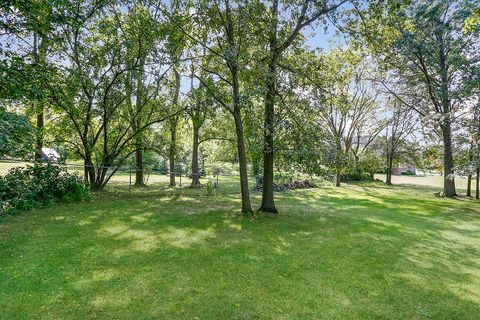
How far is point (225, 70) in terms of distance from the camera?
9.92m

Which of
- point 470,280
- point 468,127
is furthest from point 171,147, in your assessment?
point 468,127

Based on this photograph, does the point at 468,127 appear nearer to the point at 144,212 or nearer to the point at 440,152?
the point at 440,152

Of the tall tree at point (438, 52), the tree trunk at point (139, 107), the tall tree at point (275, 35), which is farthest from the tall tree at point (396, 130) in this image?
the tree trunk at point (139, 107)

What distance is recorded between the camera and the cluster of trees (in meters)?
7.77

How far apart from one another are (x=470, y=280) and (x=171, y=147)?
41.0 ft

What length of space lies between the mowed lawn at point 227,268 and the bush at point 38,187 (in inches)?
18.4

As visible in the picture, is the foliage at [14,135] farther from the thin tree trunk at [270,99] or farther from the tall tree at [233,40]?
the thin tree trunk at [270,99]

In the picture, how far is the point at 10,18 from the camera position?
679 centimetres

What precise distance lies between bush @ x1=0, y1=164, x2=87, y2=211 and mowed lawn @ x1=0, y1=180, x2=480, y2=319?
466mm

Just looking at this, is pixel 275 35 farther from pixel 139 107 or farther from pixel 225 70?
pixel 139 107

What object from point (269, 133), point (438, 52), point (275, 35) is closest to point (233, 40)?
point (275, 35)

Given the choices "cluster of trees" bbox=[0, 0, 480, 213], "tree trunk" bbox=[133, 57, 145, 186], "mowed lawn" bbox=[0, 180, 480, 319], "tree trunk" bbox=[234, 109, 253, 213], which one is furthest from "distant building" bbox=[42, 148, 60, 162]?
"tree trunk" bbox=[234, 109, 253, 213]

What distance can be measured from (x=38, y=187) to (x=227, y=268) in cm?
638

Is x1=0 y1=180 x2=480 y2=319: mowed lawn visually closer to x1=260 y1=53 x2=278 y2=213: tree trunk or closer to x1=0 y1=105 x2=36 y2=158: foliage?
x1=260 y1=53 x2=278 y2=213: tree trunk
